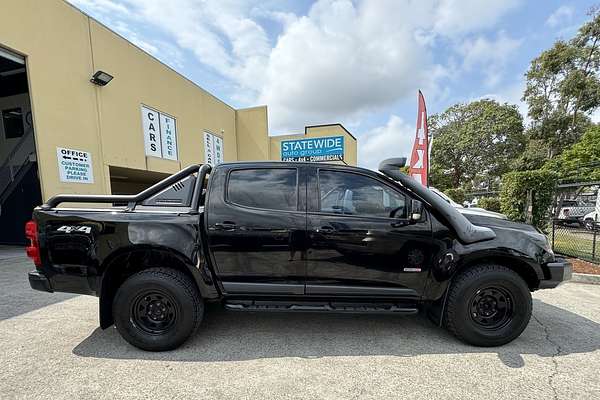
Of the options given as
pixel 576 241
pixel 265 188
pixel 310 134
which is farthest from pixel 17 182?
pixel 576 241

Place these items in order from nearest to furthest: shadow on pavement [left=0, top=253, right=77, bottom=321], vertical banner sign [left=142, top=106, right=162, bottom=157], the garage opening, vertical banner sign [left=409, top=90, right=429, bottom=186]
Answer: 1. shadow on pavement [left=0, top=253, right=77, bottom=321]
2. vertical banner sign [left=409, top=90, right=429, bottom=186]
3. the garage opening
4. vertical banner sign [left=142, top=106, right=162, bottom=157]

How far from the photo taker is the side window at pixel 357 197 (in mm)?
2752

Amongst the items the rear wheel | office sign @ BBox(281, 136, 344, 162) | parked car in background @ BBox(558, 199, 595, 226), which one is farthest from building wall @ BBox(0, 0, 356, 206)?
parked car in background @ BBox(558, 199, 595, 226)

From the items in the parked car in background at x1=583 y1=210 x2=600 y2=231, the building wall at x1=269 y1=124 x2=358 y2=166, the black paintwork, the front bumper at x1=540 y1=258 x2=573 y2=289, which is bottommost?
the parked car in background at x1=583 y1=210 x2=600 y2=231

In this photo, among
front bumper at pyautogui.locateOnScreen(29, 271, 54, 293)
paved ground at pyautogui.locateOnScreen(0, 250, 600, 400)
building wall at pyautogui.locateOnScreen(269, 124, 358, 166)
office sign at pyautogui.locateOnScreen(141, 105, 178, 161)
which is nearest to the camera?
paved ground at pyautogui.locateOnScreen(0, 250, 600, 400)

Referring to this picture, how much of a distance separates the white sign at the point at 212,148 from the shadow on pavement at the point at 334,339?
13.6 meters

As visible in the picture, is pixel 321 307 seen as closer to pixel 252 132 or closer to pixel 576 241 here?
pixel 576 241

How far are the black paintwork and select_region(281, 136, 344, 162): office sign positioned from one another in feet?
55.8

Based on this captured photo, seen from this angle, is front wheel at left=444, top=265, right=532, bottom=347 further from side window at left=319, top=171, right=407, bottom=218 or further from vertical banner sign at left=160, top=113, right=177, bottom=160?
vertical banner sign at left=160, top=113, right=177, bottom=160

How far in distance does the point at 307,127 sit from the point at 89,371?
19.3 meters

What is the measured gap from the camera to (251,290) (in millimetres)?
2738

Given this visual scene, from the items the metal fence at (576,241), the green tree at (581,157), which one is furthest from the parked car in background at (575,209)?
the metal fence at (576,241)

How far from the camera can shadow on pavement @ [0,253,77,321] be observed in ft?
12.0

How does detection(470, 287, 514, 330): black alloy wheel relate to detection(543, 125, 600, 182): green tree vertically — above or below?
below
